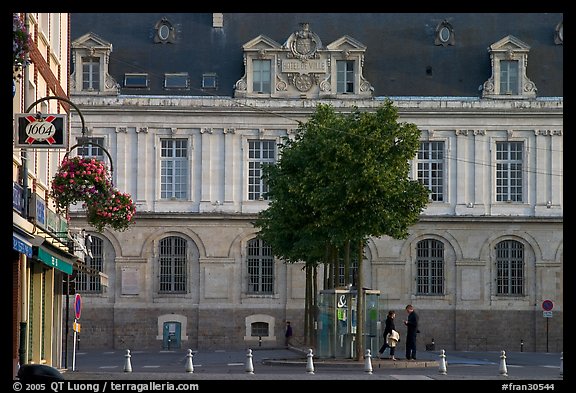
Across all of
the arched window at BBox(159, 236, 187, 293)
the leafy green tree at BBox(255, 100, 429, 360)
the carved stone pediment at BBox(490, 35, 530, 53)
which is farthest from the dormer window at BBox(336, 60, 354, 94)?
the leafy green tree at BBox(255, 100, 429, 360)

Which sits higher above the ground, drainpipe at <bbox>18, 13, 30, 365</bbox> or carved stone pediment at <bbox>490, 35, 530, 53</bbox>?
carved stone pediment at <bbox>490, 35, 530, 53</bbox>

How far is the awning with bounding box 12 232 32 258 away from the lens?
108ft

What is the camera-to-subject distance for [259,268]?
85.1m

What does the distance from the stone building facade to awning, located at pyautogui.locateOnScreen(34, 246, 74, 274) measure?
3884 cm

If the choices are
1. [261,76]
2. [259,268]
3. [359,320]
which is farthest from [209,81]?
[359,320]

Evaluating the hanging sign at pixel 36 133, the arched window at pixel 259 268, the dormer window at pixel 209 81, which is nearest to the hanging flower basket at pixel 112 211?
the hanging sign at pixel 36 133

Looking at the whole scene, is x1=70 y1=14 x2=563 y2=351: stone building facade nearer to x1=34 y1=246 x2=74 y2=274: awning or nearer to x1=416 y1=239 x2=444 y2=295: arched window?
x1=416 y1=239 x2=444 y2=295: arched window

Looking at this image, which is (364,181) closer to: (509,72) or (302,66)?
(302,66)

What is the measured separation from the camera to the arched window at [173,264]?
84.3m

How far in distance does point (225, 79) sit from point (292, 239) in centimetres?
2180

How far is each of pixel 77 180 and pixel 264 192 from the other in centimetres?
4537
